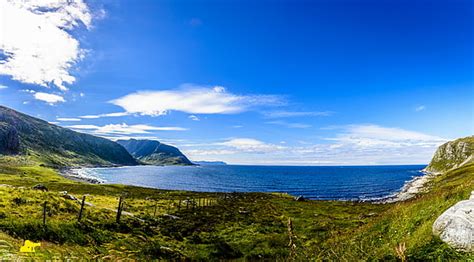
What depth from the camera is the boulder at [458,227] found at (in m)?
11.5

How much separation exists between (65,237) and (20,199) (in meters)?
21.2

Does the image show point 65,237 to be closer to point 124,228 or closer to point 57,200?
point 124,228

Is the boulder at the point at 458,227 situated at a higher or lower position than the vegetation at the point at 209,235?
higher

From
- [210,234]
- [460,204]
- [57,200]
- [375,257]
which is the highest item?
[460,204]

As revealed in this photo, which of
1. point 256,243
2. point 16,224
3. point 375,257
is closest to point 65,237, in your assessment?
point 16,224

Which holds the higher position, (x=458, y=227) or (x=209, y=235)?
(x=458, y=227)

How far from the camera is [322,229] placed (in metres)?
45.4

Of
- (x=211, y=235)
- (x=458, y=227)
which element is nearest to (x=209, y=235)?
(x=211, y=235)

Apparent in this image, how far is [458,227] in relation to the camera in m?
12.1

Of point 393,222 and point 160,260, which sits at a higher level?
point 393,222

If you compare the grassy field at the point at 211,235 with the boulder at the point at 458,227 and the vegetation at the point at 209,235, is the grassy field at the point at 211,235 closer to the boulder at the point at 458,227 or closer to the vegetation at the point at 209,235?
the vegetation at the point at 209,235

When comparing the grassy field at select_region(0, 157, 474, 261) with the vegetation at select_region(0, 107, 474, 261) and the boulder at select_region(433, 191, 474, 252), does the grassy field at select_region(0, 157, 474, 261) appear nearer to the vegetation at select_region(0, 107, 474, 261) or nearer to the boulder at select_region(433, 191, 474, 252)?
the vegetation at select_region(0, 107, 474, 261)

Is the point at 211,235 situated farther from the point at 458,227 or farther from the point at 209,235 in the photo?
the point at 458,227

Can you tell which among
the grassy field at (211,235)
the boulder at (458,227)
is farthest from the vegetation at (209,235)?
the boulder at (458,227)
